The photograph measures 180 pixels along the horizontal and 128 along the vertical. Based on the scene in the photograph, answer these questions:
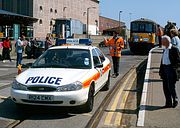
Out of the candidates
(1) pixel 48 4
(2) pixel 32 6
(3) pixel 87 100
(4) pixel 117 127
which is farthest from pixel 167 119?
(1) pixel 48 4

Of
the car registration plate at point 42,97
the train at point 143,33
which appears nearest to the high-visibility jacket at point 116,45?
the car registration plate at point 42,97

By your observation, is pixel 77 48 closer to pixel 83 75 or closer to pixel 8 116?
pixel 83 75

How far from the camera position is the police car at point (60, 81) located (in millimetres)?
7848

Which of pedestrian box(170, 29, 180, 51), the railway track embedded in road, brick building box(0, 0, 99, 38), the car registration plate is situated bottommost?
the railway track embedded in road

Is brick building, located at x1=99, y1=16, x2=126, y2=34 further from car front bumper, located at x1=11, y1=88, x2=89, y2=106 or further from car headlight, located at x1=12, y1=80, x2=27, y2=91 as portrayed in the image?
car front bumper, located at x1=11, y1=88, x2=89, y2=106

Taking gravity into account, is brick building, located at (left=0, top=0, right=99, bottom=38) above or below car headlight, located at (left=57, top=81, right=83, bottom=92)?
above

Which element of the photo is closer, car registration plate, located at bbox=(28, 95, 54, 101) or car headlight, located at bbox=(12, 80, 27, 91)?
car registration plate, located at bbox=(28, 95, 54, 101)

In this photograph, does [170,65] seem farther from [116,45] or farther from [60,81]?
[116,45]

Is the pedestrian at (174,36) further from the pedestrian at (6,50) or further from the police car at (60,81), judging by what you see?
the pedestrian at (6,50)

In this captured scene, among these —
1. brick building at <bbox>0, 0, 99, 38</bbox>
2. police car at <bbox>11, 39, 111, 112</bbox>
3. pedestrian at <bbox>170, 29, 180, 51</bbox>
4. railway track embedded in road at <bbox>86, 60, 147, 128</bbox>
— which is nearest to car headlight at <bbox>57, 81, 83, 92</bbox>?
police car at <bbox>11, 39, 111, 112</bbox>

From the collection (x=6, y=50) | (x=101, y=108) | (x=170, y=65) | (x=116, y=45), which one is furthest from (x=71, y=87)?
(x=6, y=50)

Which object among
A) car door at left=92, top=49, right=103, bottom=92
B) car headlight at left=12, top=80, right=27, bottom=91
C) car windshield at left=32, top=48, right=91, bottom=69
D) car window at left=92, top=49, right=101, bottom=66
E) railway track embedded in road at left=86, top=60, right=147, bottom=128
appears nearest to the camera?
railway track embedded in road at left=86, top=60, right=147, bottom=128

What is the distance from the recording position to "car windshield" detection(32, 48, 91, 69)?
30.4 feet

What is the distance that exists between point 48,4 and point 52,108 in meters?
67.3
